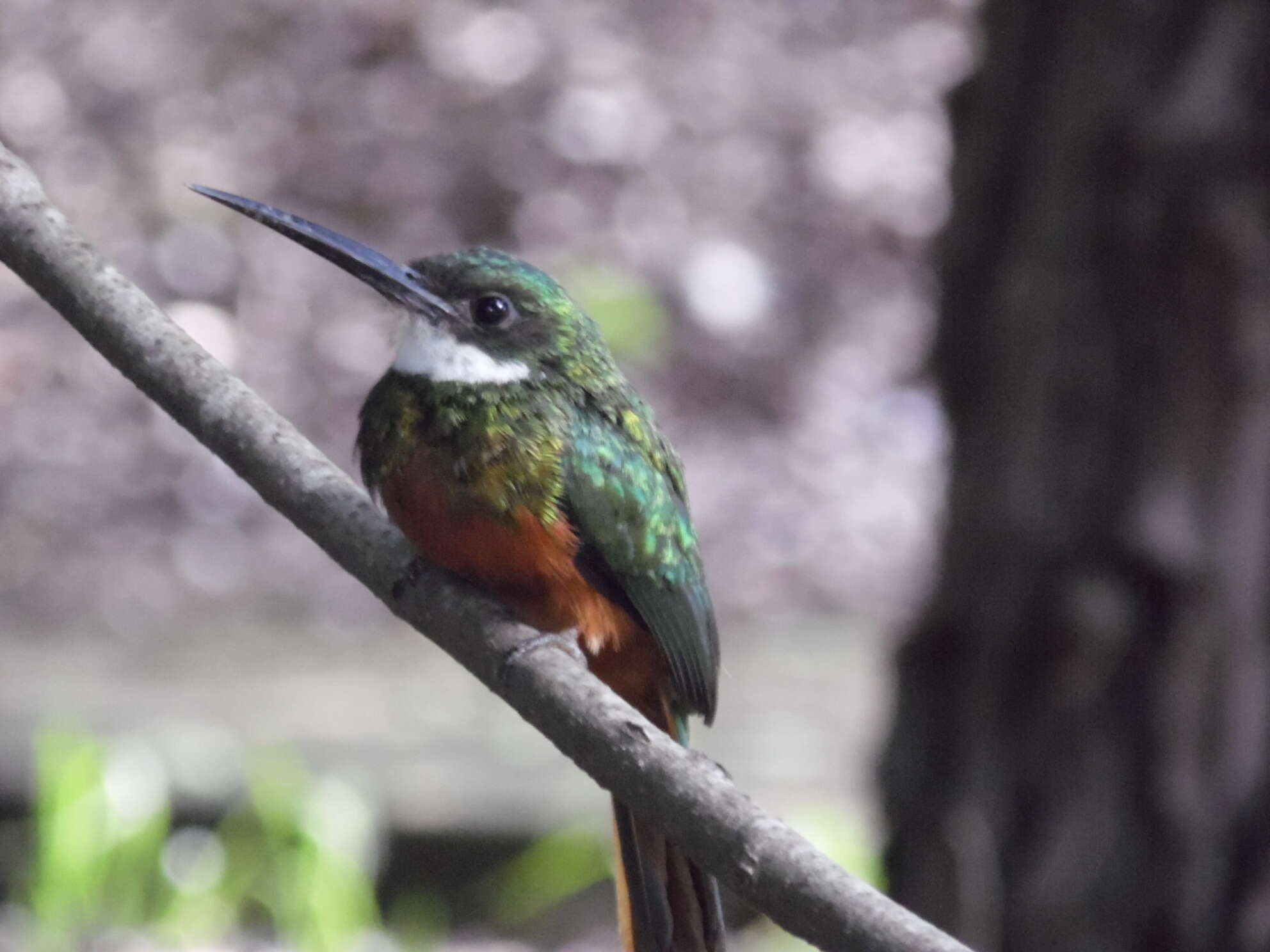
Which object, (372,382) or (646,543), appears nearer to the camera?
(646,543)

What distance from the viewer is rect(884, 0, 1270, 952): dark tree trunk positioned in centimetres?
278

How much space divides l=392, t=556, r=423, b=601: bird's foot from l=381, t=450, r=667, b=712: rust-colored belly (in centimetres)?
2

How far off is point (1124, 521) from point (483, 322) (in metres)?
1.20

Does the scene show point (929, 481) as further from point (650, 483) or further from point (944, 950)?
point (944, 950)

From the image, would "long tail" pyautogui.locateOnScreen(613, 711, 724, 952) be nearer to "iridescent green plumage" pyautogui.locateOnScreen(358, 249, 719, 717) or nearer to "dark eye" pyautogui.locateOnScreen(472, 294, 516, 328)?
"iridescent green plumage" pyautogui.locateOnScreen(358, 249, 719, 717)

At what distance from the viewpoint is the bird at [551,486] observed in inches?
74.9

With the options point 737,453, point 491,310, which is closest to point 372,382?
point 737,453

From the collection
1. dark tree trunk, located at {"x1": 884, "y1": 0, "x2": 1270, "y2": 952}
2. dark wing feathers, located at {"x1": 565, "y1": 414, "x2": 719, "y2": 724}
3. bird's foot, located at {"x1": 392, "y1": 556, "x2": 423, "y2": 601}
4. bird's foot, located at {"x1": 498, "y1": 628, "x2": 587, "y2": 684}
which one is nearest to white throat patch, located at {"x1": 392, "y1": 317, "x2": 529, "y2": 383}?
dark wing feathers, located at {"x1": 565, "y1": 414, "x2": 719, "y2": 724}

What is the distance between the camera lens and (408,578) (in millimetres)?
1836

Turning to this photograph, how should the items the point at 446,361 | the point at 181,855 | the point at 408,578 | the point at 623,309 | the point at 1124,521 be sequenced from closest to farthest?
the point at 408,578, the point at 446,361, the point at 1124,521, the point at 181,855, the point at 623,309

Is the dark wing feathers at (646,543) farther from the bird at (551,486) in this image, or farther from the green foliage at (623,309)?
the green foliage at (623,309)

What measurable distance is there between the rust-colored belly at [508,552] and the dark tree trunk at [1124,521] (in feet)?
3.45

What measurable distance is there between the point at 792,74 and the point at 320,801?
190 inches

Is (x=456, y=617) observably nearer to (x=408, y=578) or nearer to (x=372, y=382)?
(x=408, y=578)
